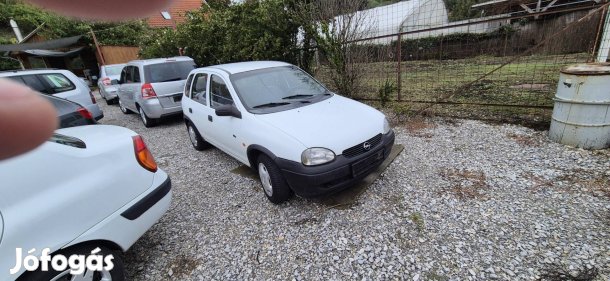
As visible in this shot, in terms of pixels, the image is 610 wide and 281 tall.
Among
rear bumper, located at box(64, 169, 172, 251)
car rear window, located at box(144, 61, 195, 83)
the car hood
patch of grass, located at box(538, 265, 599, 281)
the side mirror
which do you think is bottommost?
patch of grass, located at box(538, 265, 599, 281)

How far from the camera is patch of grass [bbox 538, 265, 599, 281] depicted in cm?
209

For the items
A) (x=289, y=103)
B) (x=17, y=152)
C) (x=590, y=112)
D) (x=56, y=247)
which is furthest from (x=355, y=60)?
(x=17, y=152)

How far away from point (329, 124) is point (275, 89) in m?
1.12

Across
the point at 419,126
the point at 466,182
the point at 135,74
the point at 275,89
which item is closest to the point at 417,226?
the point at 466,182

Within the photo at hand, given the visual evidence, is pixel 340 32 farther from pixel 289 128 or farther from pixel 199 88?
pixel 289 128

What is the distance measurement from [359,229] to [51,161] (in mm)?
2441

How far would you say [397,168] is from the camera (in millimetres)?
3820

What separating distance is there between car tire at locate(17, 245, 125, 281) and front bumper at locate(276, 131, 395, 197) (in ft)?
5.09

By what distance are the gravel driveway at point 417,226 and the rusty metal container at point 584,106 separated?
0.23 m

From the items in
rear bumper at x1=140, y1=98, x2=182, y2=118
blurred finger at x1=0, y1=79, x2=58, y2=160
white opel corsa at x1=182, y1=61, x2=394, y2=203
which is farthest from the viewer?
rear bumper at x1=140, y1=98, x2=182, y2=118

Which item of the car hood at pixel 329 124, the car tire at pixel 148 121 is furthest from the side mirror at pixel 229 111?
the car tire at pixel 148 121

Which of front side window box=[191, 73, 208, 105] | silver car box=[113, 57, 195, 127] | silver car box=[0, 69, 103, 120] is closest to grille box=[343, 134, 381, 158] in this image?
front side window box=[191, 73, 208, 105]

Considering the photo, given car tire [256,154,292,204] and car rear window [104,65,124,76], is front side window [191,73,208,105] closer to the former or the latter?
car tire [256,154,292,204]

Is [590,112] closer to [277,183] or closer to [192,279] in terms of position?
[277,183]
